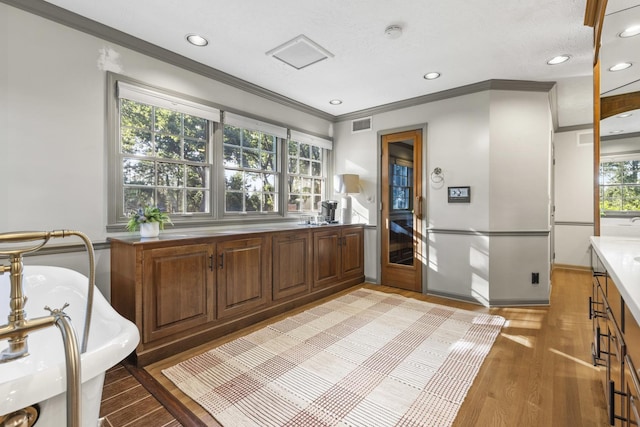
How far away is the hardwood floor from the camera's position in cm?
168

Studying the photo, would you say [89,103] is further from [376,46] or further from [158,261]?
[376,46]

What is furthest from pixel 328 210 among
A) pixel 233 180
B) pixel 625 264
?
pixel 625 264

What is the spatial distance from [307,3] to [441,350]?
2875 mm

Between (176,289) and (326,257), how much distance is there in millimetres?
1963

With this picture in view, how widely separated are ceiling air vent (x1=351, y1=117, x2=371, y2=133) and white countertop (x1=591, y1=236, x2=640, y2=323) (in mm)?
3136

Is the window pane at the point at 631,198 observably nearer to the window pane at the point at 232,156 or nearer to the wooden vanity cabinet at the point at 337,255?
the wooden vanity cabinet at the point at 337,255

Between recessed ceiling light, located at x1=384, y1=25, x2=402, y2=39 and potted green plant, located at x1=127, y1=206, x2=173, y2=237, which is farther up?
recessed ceiling light, located at x1=384, y1=25, x2=402, y2=39

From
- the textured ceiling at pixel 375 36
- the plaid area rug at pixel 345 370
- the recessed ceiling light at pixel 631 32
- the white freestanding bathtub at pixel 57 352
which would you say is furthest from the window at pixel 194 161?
the recessed ceiling light at pixel 631 32

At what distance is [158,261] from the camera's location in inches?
90.0

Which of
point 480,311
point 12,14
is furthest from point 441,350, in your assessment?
point 12,14

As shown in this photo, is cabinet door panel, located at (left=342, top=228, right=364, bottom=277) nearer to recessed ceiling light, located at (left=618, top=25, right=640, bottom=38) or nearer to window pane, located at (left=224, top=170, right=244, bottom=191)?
window pane, located at (left=224, top=170, right=244, bottom=191)

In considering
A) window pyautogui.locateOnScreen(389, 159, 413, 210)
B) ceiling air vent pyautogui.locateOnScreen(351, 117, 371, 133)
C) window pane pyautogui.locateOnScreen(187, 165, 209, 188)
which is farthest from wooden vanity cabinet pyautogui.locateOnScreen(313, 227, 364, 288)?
ceiling air vent pyautogui.locateOnScreen(351, 117, 371, 133)

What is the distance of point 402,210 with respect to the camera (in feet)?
14.2

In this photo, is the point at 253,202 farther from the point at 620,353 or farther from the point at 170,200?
the point at 620,353
